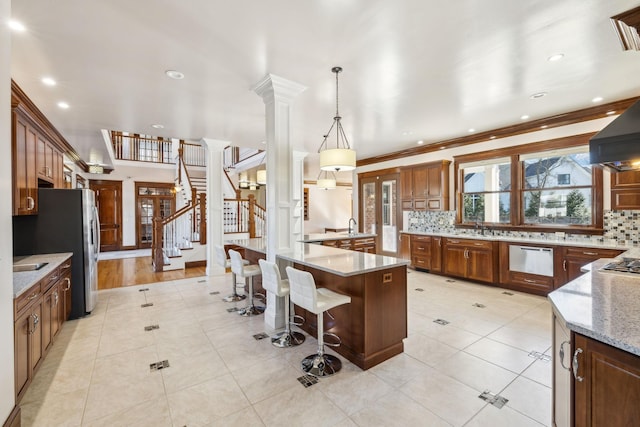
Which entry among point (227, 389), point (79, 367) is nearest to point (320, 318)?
point (227, 389)

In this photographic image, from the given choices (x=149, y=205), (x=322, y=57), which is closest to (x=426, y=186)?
(x=322, y=57)

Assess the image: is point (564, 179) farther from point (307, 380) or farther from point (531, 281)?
point (307, 380)

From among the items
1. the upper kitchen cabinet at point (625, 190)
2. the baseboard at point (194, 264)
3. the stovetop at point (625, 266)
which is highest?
the upper kitchen cabinet at point (625, 190)

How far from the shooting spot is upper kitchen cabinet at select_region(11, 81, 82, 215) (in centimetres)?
288

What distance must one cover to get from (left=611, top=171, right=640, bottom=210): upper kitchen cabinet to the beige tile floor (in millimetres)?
1887

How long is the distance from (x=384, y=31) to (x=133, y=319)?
4.34m

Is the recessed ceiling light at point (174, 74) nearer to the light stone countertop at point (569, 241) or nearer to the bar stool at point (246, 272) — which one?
the bar stool at point (246, 272)

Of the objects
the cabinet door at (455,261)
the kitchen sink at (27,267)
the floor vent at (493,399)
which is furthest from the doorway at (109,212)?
the floor vent at (493,399)

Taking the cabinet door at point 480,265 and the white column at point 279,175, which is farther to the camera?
the cabinet door at point 480,265

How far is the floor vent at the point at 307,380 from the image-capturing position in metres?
2.29

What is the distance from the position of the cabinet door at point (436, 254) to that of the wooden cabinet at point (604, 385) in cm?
465

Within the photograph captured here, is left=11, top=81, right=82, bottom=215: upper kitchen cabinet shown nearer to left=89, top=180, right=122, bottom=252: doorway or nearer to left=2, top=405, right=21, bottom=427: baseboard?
left=2, top=405, right=21, bottom=427: baseboard

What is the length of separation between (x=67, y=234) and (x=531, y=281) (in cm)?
672

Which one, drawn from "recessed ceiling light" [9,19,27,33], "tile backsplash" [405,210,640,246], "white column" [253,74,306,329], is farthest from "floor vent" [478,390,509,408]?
"recessed ceiling light" [9,19,27,33]
